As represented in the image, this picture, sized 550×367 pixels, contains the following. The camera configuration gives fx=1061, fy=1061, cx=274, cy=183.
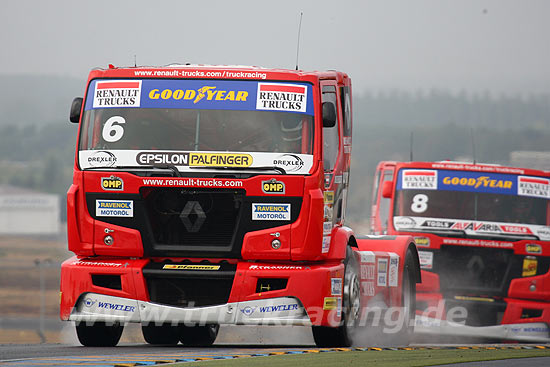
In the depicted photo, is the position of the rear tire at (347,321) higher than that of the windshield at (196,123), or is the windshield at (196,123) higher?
the windshield at (196,123)

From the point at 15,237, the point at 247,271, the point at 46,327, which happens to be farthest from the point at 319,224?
the point at 15,237

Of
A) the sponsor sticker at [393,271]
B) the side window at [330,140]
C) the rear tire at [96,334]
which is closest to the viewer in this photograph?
the side window at [330,140]

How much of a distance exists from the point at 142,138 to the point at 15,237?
307ft

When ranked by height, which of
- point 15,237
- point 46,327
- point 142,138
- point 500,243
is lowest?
point 15,237

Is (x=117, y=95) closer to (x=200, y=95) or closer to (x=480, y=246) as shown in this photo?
(x=200, y=95)

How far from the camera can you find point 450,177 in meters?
16.9

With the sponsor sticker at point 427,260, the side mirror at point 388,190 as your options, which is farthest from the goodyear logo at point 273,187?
the side mirror at point 388,190

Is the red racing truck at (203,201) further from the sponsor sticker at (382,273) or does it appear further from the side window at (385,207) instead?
the side window at (385,207)

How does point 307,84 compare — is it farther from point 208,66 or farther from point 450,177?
point 450,177

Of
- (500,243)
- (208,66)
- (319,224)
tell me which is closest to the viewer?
(319,224)

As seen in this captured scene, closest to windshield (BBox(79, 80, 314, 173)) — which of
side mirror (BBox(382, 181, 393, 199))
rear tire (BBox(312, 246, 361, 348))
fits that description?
rear tire (BBox(312, 246, 361, 348))

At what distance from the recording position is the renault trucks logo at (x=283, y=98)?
10195 millimetres

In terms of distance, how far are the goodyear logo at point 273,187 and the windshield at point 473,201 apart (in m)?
7.14

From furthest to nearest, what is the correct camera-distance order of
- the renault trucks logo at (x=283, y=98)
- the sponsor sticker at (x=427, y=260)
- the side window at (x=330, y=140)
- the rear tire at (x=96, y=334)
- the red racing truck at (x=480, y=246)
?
the sponsor sticker at (x=427, y=260), the red racing truck at (x=480, y=246), the rear tire at (x=96, y=334), the side window at (x=330, y=140), the renault trucks logo at (x=283, y=98)
